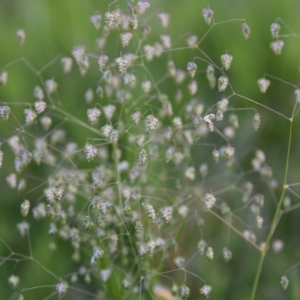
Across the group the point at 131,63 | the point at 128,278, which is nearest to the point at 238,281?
the point at 128,278

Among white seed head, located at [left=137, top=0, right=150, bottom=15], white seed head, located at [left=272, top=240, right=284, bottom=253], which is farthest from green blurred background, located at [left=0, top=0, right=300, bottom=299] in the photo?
white seed head, located at [left=137, top=0, right=150, bottom=15]

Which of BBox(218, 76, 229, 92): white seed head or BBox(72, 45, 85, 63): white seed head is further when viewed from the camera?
BBox(72, 45, 85, 63): white seed head

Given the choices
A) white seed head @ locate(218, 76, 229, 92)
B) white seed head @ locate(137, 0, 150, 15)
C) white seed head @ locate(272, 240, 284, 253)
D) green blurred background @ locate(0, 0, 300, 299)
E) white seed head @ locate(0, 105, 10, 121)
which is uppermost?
white seed head @ locate(137, 0, 150, 15)

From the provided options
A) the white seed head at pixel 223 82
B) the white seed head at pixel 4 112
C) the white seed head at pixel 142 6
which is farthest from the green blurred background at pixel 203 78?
the white seed head at pixel 4 112

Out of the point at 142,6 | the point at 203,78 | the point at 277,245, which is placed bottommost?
the point at 277,245

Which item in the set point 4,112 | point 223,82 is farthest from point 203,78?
point 4,112

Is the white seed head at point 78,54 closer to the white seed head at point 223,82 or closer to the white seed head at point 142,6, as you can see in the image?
the white seed head at point 142,6

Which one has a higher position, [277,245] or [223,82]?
[223,82]

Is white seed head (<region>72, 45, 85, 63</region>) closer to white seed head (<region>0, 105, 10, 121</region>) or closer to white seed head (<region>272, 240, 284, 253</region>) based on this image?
white seed head (<region>0, 105, 10, 121</region>)

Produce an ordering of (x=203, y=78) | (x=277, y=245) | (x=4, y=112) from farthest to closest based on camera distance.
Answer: (x=203, y=78)
(x=277, y=245)
(x=4, y=112)

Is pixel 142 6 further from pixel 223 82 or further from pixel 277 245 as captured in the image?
pixel 277 245

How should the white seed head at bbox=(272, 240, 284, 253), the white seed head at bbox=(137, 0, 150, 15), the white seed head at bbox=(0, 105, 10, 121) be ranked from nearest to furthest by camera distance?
the white seed head at bbox=(0, 105, 10, 121) → the white seed head at bbox=(137, 0, 150, 15) → the white seed head at bbox=(272, 240, 284, 253)
